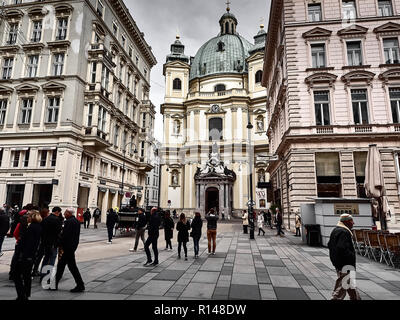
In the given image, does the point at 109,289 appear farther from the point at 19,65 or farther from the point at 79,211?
the point at 19,65

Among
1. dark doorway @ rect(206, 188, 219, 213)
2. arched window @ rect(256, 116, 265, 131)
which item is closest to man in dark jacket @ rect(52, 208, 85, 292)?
dark doorway @ rect(206, 188, 219, 213)

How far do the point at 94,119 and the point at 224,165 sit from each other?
26219mm

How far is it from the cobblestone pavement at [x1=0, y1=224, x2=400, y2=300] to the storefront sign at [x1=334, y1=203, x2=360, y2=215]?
9.19 feet

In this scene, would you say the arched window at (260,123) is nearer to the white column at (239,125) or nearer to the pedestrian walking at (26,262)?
the white column at (239,125)

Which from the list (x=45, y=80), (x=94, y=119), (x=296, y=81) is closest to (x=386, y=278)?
(x=296, y=81)

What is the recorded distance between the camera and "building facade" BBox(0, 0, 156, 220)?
85.4ft

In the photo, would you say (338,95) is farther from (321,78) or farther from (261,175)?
(261,175)

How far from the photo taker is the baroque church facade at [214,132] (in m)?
47.5

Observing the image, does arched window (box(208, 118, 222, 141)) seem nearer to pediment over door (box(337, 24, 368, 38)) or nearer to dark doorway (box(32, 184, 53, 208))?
dark doorway (box(32, 184, 53, 208))

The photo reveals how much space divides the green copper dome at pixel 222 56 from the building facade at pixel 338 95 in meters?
34.9

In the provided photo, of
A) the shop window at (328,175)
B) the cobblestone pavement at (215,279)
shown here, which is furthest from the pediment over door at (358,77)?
the cobblestone pavement at (215,279)

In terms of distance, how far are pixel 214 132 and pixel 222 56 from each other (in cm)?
1818

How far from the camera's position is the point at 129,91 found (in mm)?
36906

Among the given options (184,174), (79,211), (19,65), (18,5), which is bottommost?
(79,211)
